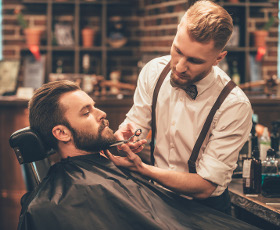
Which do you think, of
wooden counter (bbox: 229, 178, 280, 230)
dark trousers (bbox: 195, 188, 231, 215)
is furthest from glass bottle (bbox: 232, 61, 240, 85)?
dark trousers (bbox: 195, 188, 231, 215)

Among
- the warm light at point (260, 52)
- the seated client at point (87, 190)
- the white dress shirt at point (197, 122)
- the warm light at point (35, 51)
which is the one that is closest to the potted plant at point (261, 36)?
the warm light at point (260, 52)

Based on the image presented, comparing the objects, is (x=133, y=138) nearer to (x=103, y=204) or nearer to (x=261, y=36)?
(x=103, y=204)

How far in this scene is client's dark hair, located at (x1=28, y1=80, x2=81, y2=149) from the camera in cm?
167

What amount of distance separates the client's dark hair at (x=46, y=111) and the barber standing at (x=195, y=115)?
269 millimetres

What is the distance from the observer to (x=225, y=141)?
165cm

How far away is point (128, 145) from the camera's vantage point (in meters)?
1.66

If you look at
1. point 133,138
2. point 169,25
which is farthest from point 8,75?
point 133,138

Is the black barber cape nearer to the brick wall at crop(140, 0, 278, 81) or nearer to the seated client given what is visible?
the seated client

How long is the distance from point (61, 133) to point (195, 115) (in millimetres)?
570

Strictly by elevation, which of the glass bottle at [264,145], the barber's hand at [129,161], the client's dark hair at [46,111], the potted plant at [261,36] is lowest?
the glass bottle at [264,145]

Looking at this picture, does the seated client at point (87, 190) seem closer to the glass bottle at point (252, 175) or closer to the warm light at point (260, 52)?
the glass bottle at point (252, 175)

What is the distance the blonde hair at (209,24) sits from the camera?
5.01ft

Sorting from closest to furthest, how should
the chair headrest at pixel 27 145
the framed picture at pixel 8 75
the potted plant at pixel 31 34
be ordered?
the chair headrest at pixel 27 145 < the framed picture at pixel 8 75 < the potted plant at pixel 31 34

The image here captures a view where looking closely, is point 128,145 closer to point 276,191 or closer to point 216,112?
point 216,112
